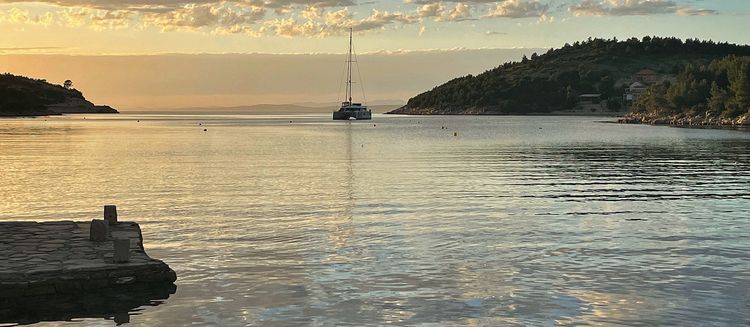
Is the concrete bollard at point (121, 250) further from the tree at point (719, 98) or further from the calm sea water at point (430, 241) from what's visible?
the tree at point (719, 98)

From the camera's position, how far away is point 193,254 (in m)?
26.0

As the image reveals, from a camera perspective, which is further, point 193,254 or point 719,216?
point 719,216

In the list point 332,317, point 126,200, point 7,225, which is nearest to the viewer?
point 332,317

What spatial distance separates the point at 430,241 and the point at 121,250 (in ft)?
35.2

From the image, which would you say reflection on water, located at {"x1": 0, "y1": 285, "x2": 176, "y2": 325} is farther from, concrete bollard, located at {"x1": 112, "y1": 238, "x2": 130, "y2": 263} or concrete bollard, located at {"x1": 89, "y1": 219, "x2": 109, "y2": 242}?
concrete bollard, located at {"x1": 89, "y1": 219, "x2": 109, "y2": 242}

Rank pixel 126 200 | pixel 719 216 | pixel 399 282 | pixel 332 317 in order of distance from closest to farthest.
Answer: pixel 332 317, pixel 399 282, pixel 719 216, pixel 126 200

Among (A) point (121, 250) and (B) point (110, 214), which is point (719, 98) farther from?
(A) point (121, 250)

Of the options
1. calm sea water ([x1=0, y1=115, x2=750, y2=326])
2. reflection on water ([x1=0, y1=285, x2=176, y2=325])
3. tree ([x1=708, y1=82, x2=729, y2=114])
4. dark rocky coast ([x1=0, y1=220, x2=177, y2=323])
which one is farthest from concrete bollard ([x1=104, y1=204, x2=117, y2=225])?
tree ([x1=708, y1=82, x2=729, y2=114])

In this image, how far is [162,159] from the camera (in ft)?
251

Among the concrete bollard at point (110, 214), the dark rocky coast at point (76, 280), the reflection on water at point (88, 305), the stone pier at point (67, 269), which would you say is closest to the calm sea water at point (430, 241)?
the reflection on water at point (88, 305)

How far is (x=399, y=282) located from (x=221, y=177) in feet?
117

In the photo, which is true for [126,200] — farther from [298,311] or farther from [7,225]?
[298,311]

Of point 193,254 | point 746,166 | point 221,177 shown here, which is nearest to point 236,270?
point 193,254

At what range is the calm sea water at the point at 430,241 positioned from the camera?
1938cm
